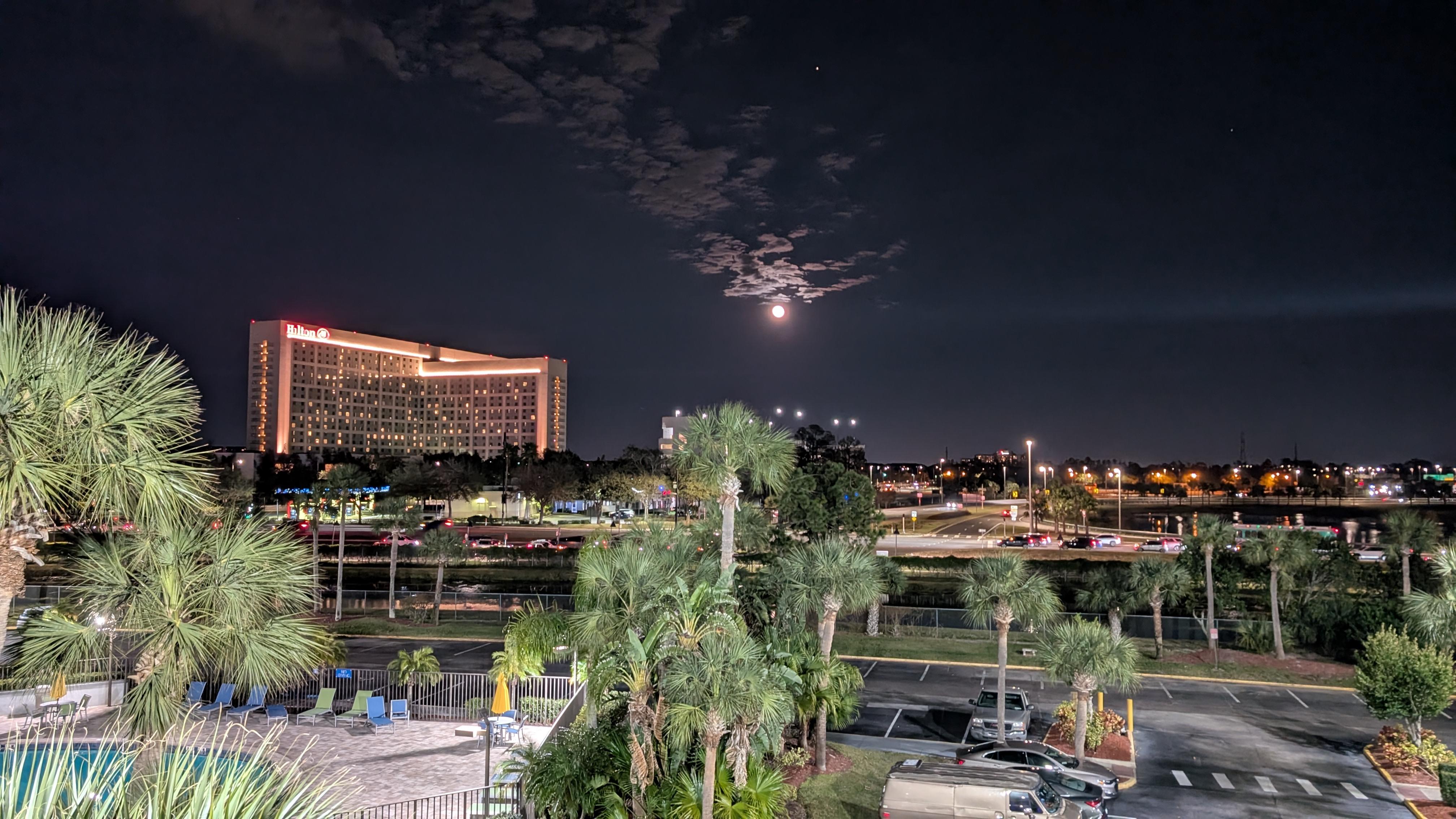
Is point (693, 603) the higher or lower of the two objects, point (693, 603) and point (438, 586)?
the higher

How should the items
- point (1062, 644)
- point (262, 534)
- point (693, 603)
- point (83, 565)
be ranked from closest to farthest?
point (83, 565), point (262, 534), point (693, 603), point (1062, 644)

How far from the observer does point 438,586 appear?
40.4 metres

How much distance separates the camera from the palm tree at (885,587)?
37.5 m

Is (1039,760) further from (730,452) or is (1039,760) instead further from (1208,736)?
(730,452)

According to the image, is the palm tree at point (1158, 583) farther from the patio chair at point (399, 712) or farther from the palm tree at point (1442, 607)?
the patio chair at point (399, 712)

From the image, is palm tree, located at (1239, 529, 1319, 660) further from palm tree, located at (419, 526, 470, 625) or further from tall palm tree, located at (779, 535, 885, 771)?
palm tree, located at (419, 526, 470, 625)

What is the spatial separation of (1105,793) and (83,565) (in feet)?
63.2

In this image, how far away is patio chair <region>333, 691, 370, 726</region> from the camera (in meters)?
21.6

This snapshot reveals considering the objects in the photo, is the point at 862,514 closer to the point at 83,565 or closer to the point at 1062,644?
the point at 1062,644

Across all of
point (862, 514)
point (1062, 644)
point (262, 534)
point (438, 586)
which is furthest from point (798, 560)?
point (438, 586)

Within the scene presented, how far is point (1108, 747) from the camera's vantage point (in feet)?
72.0

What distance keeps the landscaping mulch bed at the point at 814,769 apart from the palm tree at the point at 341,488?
89.2ft

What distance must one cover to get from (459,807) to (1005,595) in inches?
567

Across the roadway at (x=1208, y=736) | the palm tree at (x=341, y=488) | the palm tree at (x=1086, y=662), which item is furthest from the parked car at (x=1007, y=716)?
the palm tree at (x=341, y=488)
